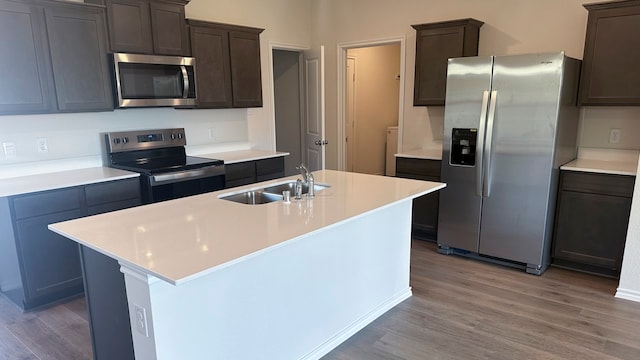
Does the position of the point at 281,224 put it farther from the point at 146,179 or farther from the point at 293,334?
the point at 146,179

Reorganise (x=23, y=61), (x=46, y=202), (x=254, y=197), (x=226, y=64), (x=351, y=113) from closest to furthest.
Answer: (x=254, y=197)
(x=46, y=202)
(x=23, y=61)
(x=226, y=64)
(x=351, y=113)

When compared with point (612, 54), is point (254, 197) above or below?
below

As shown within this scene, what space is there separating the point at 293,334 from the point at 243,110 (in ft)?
10.4

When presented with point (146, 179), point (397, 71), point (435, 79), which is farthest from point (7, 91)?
point (397, 71)

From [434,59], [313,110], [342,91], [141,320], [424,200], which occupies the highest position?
[434,59]

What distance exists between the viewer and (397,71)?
23.0 ft

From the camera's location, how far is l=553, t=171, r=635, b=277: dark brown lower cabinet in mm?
3258

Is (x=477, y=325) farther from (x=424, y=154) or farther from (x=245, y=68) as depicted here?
(x=245, y=68)

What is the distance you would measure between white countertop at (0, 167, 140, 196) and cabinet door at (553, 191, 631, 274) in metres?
3.50

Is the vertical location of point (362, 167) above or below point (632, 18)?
below

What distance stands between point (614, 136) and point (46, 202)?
4506mm

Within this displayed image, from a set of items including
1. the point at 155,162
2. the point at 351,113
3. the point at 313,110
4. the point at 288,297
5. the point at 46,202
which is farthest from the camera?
the point at 351,113

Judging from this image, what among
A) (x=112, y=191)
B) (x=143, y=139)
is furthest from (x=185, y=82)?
(x=112, y=191)

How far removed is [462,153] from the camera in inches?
147
